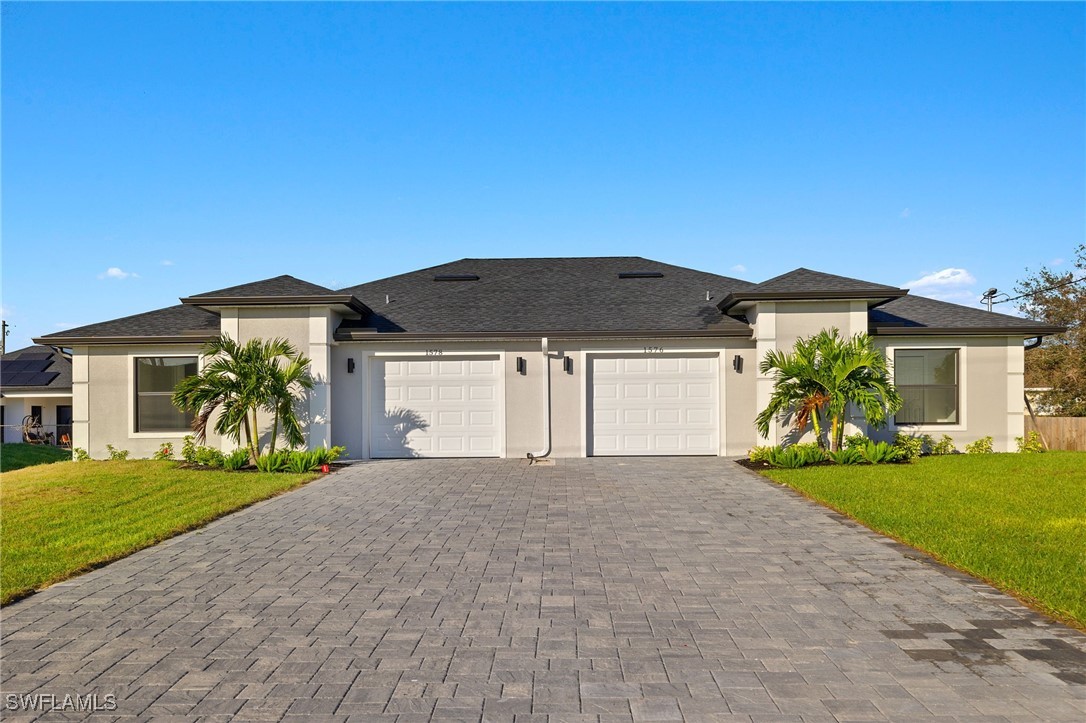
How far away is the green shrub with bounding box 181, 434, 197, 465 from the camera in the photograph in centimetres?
1366

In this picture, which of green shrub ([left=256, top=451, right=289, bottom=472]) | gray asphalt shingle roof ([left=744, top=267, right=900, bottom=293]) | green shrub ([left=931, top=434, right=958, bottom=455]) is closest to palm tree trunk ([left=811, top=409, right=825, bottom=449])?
gray asphalt shingle roof ([left=744, top=267, right=900, bottom=293])

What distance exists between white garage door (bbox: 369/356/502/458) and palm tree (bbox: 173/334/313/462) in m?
1.63

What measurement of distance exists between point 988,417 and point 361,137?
15.4m

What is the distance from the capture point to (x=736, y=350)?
14.1 m

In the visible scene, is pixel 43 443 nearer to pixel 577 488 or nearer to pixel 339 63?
pixel 339 63

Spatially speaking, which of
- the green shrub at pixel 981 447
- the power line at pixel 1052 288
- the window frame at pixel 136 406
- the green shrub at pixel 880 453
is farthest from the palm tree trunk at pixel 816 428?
the power line at pixel 1052 288

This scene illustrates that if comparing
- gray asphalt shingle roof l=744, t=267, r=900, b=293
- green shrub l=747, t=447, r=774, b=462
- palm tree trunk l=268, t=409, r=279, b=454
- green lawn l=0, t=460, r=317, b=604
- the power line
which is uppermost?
the power line

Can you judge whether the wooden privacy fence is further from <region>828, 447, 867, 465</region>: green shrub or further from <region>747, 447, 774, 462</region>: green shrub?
<region>747, 447, 774, 462</region>: green shrub

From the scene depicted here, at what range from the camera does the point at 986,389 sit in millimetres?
14492

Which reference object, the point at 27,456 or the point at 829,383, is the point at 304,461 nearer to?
the point at 829,383

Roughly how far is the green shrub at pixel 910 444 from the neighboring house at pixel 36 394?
93.8 ft

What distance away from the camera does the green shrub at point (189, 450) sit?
1366 cm

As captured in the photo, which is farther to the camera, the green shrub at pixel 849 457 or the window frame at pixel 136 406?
the window frame at pixel 136 406

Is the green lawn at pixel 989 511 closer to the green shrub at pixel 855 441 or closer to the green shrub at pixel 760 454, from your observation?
the green shrub at pixel 855 441
